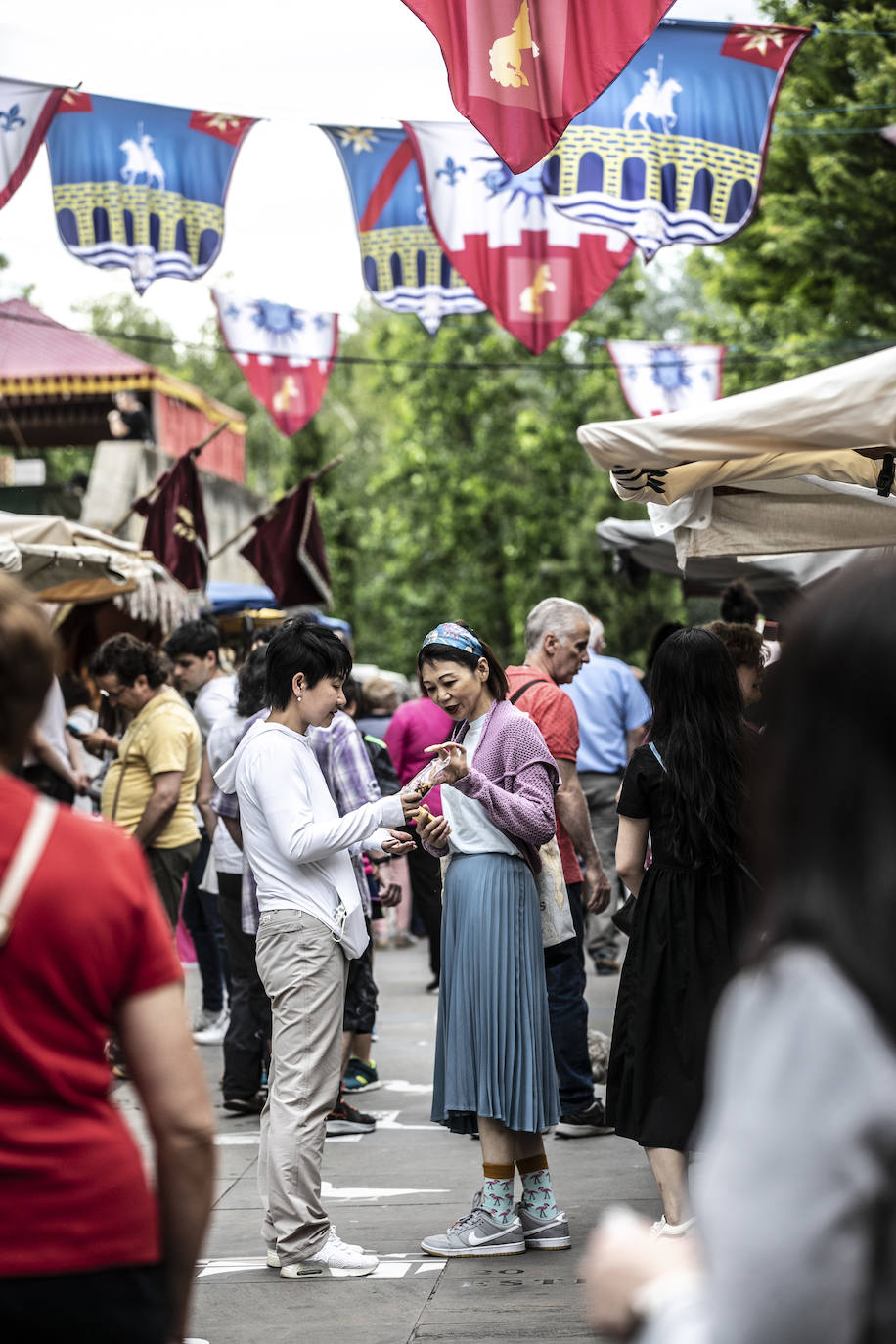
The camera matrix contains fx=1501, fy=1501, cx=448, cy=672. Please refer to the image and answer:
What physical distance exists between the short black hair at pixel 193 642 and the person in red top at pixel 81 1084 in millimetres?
7207

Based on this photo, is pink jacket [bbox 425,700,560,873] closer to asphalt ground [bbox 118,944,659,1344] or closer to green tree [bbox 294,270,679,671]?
asphalt ground [bbox 118,944,659,1344]

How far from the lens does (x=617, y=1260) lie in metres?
1.66

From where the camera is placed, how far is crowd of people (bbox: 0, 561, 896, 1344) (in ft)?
4.61

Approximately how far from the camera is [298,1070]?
502cm

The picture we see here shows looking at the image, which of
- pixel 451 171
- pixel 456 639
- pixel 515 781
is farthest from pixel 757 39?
pixel 515 781

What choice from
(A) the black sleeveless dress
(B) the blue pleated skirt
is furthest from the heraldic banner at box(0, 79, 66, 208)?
(A) the black sleeveless dress

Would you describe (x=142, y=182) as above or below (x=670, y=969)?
above

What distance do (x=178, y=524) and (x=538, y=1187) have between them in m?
9.27

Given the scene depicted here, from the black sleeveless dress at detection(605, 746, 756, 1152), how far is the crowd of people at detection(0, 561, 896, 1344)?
11 mm

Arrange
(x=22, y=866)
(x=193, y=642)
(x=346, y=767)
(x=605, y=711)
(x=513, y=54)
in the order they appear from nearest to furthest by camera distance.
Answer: (x=22, y=866)
(x=513, y=54)
(x=346, y=767)
(x=193, y=642)
(x=605, y=711)

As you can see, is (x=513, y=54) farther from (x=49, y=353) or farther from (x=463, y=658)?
(x=49, y=353)

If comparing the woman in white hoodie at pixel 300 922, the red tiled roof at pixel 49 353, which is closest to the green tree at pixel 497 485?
the red tiled roof at pixel 49 353

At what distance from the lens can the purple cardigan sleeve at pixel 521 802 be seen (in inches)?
201

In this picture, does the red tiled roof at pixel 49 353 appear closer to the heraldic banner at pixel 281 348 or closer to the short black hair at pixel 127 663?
the heraldic banner at pixel 281 348
